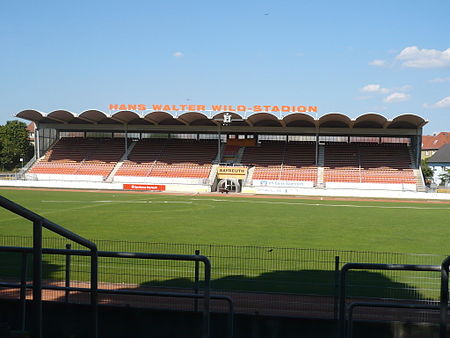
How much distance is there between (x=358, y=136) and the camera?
205 feet

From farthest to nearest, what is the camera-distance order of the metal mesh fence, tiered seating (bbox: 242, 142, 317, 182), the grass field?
1. tiered seating (bbox: 242, 142, 317, 182)
2. the grass field
3. the metal mesh fence

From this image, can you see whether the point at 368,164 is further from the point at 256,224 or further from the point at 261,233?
the point at 261,233

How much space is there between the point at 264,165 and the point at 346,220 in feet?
103

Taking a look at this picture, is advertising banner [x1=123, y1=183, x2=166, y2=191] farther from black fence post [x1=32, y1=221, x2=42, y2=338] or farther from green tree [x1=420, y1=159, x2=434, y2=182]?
green tree [x1=420, y1=159, x2=434, y2=182]

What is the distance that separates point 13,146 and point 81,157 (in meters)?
34.6

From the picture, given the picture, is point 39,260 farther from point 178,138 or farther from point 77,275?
point 178,138

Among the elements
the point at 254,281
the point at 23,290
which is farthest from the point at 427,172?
the point at 23,290

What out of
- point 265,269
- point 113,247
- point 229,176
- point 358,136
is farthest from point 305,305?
point 358,136

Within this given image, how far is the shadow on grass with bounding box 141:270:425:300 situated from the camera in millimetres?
11617

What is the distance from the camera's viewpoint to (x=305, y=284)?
39.9 ft

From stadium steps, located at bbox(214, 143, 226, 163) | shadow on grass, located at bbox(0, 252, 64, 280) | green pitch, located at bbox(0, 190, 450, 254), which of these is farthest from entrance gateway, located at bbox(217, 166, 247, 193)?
shadow on grass, located at bbox(0, 252, 64, 280)

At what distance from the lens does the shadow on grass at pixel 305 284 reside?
11.6 metres

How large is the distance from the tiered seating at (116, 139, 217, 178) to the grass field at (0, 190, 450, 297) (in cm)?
1935

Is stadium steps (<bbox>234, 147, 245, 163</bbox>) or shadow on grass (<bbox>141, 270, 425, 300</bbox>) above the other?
stadium steps (<bbox>234, 147, 245, 163</bbox>)
